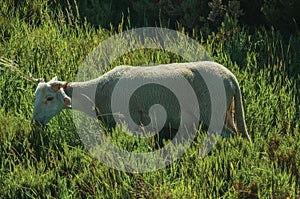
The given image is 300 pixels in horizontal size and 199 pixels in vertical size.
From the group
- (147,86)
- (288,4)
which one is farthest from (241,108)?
(288,4)

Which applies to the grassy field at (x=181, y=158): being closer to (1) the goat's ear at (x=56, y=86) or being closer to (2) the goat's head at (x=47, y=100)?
(2) the goat's head at (x=47, y=100)

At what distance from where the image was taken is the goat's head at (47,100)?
165 inches

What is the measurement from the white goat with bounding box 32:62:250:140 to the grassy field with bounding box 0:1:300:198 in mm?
175

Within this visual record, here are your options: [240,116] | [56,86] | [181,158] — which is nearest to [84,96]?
[56,86]

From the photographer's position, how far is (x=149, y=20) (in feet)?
21.3

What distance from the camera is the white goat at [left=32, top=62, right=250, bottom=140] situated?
4.11m

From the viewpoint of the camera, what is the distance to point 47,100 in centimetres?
420

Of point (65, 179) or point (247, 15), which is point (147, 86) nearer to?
point (65, 179)

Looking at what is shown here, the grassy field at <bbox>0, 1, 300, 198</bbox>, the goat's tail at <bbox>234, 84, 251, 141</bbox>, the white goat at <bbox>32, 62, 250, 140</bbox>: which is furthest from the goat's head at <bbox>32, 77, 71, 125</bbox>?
the goat's tail at <bbox>234, 84, 251, 141</bbox>

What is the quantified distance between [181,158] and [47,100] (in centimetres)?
103

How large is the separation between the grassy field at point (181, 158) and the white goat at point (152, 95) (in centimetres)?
17

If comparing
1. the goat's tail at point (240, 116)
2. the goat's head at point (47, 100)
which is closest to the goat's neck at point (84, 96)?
the goat's head at point (47, 100)

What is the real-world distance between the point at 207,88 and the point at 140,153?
64 centimetres

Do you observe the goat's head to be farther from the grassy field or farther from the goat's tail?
the goat's tail
